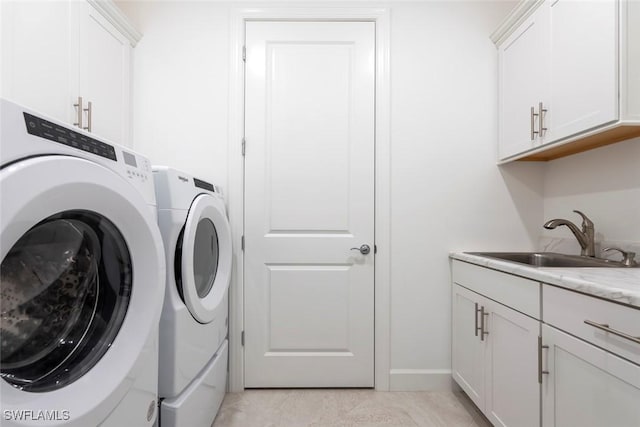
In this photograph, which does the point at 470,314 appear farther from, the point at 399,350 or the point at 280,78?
the point at 280,78

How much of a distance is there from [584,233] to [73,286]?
2.05 metres

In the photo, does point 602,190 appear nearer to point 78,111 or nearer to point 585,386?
point 585,386

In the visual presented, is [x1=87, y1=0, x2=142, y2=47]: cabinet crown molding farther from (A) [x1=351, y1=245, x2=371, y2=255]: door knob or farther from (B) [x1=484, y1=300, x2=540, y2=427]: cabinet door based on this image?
(B) [x1=484, y1=300, x2=540, y2=427]: cabinet door

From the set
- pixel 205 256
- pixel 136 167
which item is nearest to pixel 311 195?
pixel 205 256

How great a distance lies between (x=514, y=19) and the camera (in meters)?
1.77

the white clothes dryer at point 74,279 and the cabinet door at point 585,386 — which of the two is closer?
the white clothes dryer at point 74,279

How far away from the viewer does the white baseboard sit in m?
1.96

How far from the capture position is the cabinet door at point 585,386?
845 mm

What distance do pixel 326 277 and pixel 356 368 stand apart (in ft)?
1.89

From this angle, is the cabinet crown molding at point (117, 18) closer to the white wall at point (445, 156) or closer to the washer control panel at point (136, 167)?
the washer control panel at point (136, 167)

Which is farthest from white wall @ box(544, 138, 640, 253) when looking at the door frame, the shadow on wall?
the door frame

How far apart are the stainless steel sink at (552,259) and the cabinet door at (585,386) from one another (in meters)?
0.59

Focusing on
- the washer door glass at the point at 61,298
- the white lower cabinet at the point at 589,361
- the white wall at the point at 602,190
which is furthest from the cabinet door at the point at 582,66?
the washer door glass at the point at 61,298

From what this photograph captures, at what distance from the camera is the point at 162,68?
2010mm
